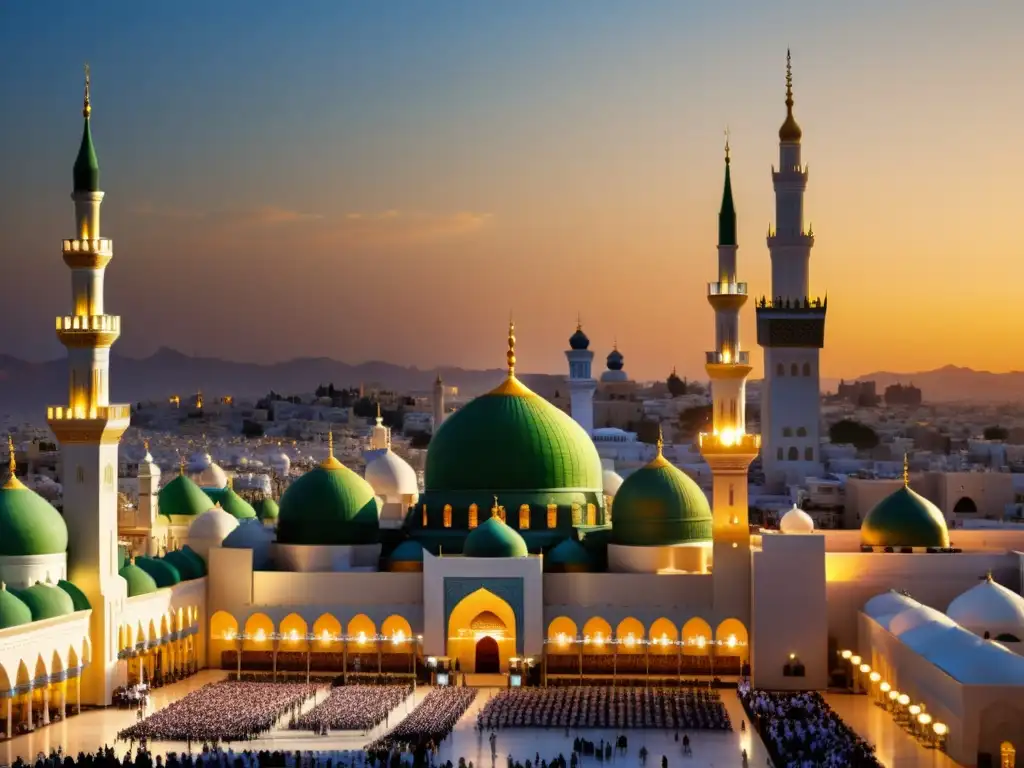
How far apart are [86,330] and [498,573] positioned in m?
9.70

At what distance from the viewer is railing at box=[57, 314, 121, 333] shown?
121ft

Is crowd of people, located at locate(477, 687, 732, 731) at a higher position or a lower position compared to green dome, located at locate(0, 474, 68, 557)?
lower

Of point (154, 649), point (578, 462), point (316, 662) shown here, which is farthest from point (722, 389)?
point (154, 649)

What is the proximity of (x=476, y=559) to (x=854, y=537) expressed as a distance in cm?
937

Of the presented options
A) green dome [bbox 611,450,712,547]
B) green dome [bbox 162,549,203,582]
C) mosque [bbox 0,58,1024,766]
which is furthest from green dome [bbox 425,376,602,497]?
green dome [bbox 162,549,203,582]

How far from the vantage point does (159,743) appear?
31781 millimetres

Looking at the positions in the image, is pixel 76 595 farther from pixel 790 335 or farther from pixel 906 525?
pixel 790 335

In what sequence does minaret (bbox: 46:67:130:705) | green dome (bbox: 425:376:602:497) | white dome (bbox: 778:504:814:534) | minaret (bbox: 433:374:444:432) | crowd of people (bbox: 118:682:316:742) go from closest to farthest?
1. crowd of people (bbox: 118:682:316:742)
2. minaret (bbox: 46:67:130:705)
3. white dome (bbox: 778:504:814:534)
4. green dome (bbox: 425:376:602:497)
5. minaret (bbox: 433:374:444:432)

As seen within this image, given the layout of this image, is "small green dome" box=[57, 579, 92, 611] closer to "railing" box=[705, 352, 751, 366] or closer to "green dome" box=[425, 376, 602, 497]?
"green dome" box=[425, 376, 602, 497]

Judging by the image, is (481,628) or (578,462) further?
(578,462)

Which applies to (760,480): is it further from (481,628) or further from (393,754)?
(393,754)

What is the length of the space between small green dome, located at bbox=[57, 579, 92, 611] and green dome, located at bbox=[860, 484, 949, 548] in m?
16.7

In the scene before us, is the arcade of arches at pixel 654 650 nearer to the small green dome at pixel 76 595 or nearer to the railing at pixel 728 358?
the railing at pixel 728 358

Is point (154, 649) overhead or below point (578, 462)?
below
